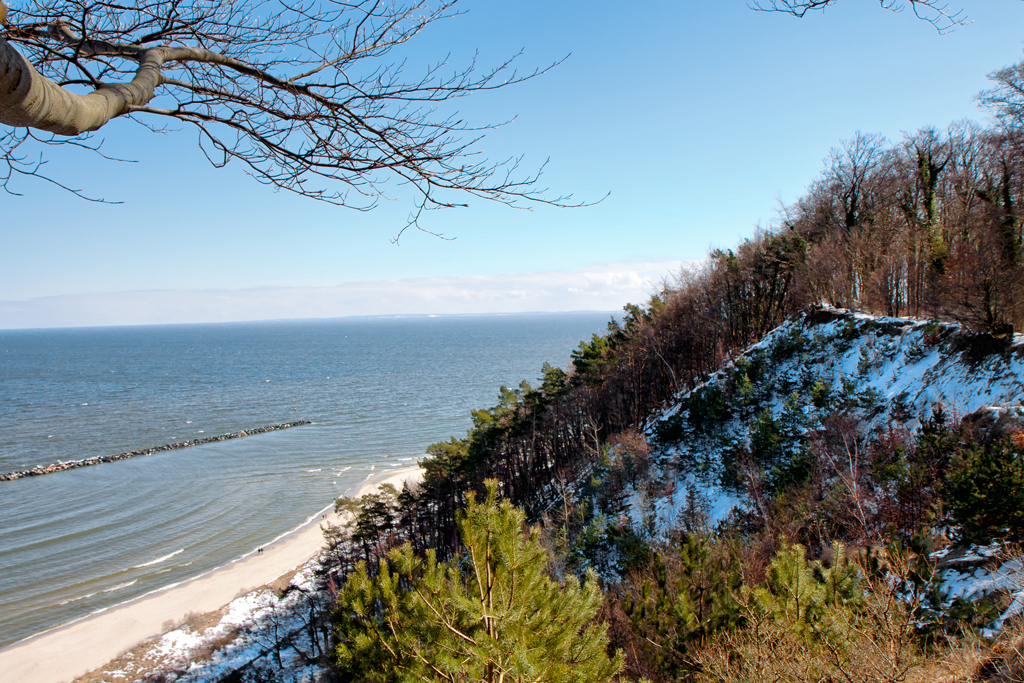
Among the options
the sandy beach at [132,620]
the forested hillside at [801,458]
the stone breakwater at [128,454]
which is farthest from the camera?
the stone breakwater at [128,454]

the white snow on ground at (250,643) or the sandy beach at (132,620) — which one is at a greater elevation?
the sandy beach at (132,620)

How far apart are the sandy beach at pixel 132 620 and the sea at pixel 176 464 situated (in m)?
1.15

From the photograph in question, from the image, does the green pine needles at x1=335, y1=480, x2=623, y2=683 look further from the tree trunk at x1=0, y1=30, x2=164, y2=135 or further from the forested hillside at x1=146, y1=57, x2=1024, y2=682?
the tree trunk at x1=0, y1=30, x2=164, y2=135

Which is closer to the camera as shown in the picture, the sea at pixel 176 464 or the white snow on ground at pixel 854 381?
the white snow on ground at pixel 854 381

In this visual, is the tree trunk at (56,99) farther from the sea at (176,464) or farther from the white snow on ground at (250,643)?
the sea at (176,464)

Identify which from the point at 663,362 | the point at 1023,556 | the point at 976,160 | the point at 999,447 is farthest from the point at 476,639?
the point at 976,160

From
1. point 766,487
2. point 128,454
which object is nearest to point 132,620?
point 766,487

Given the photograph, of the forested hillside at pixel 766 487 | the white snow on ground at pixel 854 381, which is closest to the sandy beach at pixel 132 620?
the forested hillside at pixel 766 487

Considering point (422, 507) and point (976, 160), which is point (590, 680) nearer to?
point (422, 507)

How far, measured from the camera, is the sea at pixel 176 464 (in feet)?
75.6

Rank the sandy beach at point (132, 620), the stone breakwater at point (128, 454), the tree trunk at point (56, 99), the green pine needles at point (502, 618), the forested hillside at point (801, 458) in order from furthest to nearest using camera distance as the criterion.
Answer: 1. the stone breakwater at point (128, 454)
2. the sandy beach at point (132, 620)
3. the forested hillside at point (801, 458)
4. the green pine needles at point (502, 618)
5. the tree trunk at point (56, 99)

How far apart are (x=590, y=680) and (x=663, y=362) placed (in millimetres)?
24847

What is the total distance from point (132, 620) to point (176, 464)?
21.2 m

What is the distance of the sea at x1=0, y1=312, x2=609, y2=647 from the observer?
75.6ft
